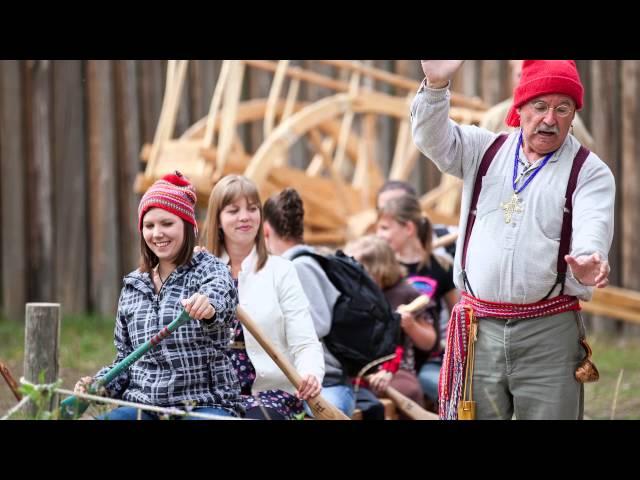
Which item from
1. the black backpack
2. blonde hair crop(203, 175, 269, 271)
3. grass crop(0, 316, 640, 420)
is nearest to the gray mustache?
blonde hair crop(203, 175, 269, 271)

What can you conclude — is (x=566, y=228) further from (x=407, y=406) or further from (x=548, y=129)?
(x=407, y=406)

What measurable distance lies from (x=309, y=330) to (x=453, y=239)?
184cm

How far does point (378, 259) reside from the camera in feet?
15.5

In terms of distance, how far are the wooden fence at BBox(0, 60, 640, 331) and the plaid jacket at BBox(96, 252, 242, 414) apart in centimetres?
470

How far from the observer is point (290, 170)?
6.82 meters

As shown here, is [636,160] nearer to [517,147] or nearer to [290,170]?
[290,170]

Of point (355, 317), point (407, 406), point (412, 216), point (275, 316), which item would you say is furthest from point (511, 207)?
point (412, 216)

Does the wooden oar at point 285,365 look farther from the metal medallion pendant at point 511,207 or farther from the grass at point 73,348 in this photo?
the grass at point 73,348

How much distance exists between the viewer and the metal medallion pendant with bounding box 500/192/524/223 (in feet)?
9.64

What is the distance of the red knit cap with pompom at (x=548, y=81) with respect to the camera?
2.95 meters

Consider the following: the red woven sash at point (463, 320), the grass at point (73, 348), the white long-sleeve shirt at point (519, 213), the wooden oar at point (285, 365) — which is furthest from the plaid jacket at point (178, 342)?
the grass at point (73, 348)

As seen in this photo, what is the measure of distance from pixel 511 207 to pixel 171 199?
106cm

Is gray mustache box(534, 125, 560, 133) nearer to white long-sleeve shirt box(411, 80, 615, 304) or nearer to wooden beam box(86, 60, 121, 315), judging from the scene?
white long-sleeve shirt box(411, 80, 615, 304)
